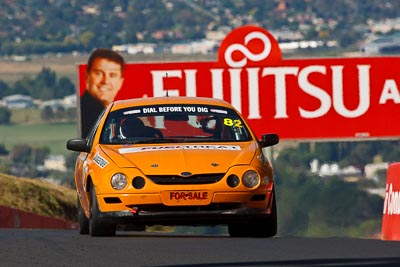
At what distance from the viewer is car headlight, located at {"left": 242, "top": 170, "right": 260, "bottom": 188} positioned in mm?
15672

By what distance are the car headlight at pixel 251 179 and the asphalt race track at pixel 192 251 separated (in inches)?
20.5

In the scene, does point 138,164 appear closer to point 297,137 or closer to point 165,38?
point 297,137

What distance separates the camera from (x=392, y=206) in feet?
61.8

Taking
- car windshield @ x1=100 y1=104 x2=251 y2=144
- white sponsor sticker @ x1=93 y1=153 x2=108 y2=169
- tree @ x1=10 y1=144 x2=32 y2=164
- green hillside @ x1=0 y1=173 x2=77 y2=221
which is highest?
car windshield @ x1=100 y1=104 x2=251 y2=144

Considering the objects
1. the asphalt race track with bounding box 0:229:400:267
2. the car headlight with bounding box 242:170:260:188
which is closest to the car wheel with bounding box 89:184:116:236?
the asphalt race track with bounding box 0:229:400:267

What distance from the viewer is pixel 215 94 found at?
42.5 metres

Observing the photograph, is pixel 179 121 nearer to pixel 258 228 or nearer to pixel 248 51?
pixel 258 228

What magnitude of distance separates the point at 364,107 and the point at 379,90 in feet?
1.91

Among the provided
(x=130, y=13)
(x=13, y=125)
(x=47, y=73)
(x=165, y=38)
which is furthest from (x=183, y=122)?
(x=130, y=13)

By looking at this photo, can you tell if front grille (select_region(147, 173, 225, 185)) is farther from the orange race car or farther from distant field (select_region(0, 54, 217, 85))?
distant field (select_region(0, 54, 217, 85))

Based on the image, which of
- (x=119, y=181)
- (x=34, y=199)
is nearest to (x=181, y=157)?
(x=119, y=181)

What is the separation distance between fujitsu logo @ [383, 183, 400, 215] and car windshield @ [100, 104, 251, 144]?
243 centimetres

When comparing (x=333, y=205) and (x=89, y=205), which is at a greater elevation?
(x=89, y=205)

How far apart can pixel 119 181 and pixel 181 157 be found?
63 centimetres
